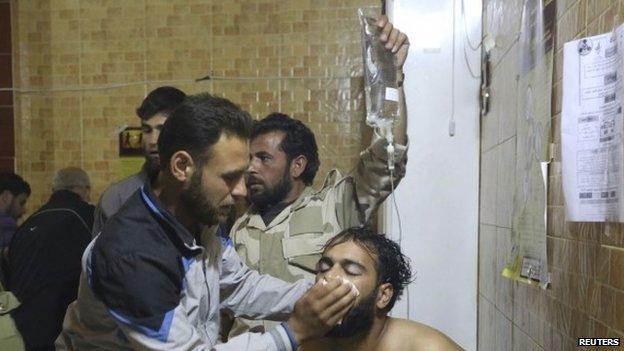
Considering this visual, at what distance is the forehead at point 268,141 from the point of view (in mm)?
2561

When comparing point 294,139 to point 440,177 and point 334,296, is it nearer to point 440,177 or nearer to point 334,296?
point 440,177

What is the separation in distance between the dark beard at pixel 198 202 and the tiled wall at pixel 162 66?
1.52 metres

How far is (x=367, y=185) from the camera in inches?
92.0

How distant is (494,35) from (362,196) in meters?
0.81

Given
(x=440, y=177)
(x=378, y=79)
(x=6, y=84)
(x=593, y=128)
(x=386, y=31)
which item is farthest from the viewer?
(x=6, y=84)

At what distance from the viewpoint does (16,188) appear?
322cm

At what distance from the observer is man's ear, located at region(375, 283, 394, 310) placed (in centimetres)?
188

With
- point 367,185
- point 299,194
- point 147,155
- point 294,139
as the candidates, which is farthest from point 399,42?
point 147,155

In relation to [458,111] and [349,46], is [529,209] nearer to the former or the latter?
[458,111]

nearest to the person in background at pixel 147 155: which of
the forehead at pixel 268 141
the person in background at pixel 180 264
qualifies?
the forehead at pixel 268 141

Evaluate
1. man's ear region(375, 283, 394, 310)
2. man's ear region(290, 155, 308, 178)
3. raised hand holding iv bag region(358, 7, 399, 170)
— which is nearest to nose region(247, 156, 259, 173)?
man's ear region(290, 155, 308, 178)

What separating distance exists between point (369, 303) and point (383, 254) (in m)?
0.16

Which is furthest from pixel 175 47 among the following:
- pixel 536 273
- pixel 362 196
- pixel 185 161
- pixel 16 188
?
pixel 536 273

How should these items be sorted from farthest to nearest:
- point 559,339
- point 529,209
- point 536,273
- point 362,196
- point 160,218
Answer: point 362,196 → point 529,209 → point 536,273 → point 559,339 → point 160,218
